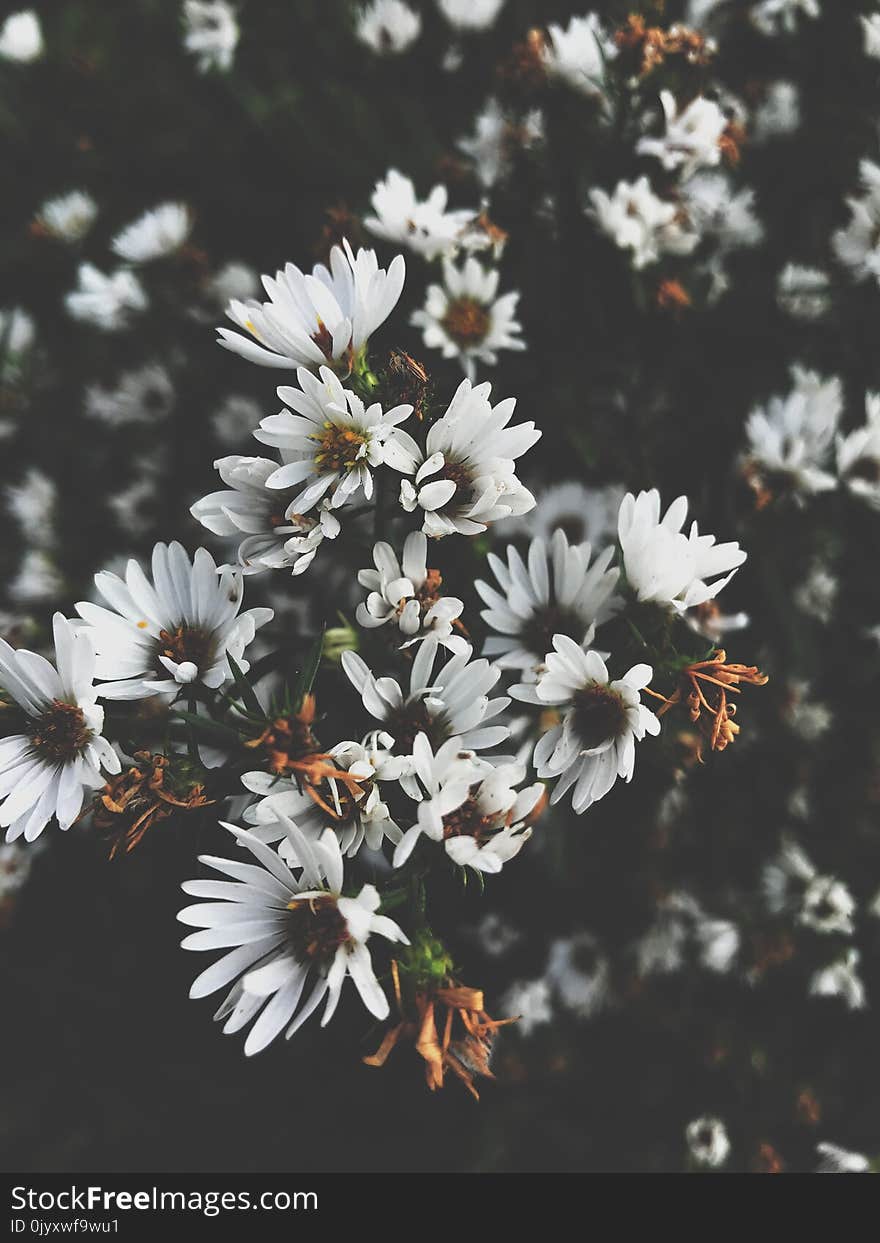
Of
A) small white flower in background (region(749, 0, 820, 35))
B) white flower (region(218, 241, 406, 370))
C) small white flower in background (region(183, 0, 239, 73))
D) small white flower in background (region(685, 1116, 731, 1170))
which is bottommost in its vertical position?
small white flower in background (region(685, 1116, 731, 1170))

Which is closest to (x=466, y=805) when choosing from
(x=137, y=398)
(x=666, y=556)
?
(x=666, y=556)

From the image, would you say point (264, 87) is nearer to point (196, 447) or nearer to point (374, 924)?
point (196, 447)

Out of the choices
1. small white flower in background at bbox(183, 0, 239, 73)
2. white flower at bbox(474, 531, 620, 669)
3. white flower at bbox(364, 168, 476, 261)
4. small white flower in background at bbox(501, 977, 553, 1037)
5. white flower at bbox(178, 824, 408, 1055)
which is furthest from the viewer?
small white flower in background at bbox(501, 977, 553, 1037)

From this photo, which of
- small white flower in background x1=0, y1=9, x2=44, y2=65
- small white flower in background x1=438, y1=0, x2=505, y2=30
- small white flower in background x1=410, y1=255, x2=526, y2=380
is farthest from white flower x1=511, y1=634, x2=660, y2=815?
small white flower in background x1=0, y1=9, x2=44, y2=65

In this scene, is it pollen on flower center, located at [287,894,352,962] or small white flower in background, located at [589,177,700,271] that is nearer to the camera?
pollen on flower center, located at [287,894,352,962]

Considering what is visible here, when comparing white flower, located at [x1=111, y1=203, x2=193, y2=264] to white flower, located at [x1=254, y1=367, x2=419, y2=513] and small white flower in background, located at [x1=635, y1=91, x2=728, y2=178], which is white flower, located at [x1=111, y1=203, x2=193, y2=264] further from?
white flower, located at [x1=254, y1=367, x2=419, y2=513]

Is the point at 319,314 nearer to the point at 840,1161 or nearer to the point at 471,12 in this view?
the point at 471,12

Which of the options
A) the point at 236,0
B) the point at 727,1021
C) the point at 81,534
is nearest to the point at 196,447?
the point at 81,534

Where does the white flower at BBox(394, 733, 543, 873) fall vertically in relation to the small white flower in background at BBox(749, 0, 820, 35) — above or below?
below

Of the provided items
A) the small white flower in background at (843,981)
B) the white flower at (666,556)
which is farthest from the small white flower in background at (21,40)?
the small white flower in background at (843,981)
